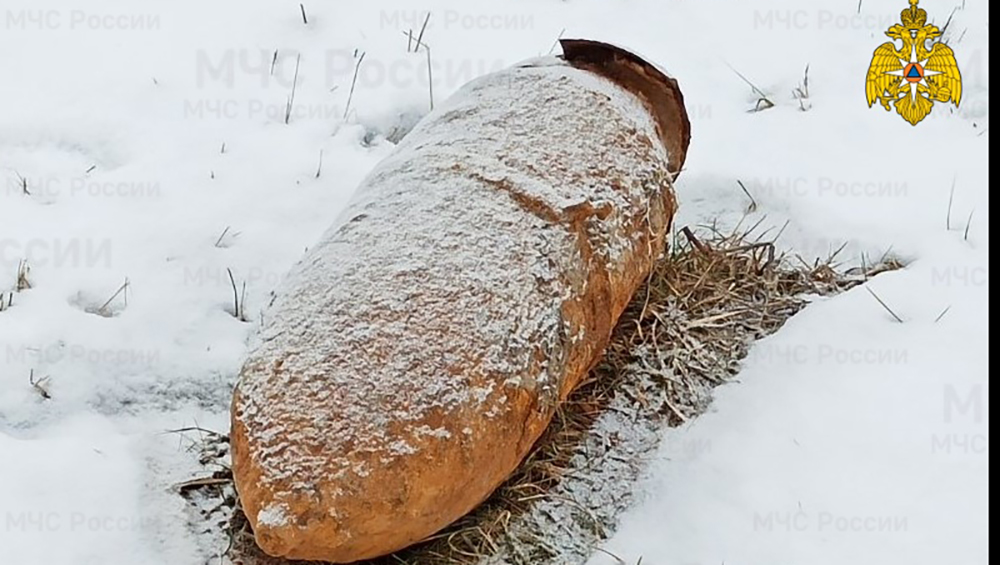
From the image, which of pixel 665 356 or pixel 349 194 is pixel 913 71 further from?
pixel 349 194

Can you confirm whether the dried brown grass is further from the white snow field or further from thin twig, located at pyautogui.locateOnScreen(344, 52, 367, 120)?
thin twig, located at pyautogui.locateOnScreen(344, 52, 367, 120)

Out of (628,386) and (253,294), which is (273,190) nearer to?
(253,294)

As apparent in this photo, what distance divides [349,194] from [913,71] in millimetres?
1993

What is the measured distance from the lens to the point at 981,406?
260 centimetres

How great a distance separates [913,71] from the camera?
3.94m

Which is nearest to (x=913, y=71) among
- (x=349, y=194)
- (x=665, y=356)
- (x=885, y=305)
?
(x=885, y=305)

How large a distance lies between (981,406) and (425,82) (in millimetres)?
2048

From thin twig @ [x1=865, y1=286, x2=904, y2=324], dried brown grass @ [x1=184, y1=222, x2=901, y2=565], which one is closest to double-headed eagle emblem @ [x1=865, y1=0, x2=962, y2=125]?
dried brown grass @ [x1=184, y1=222, x2=901, y2=565]

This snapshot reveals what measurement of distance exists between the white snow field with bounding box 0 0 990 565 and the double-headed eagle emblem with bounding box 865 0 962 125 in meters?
0.05

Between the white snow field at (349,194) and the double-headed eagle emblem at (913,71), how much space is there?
5cm

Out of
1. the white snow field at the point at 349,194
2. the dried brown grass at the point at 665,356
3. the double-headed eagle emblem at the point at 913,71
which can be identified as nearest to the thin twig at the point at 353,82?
the white snow field at the point at 349,194

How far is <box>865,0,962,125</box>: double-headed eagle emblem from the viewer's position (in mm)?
3752

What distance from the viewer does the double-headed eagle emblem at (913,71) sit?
3.75 metres

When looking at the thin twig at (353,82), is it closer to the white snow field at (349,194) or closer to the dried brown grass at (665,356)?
the white snow field at (349,194)
